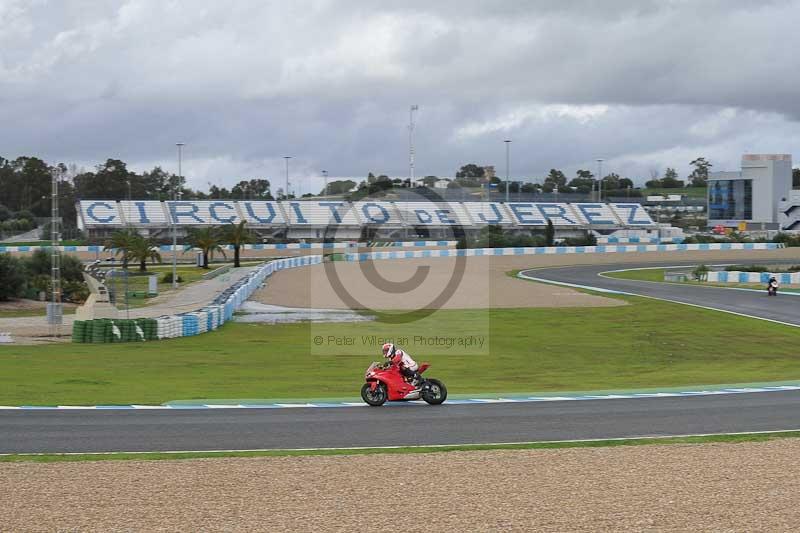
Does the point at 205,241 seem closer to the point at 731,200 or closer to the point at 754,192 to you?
the point at 754,192

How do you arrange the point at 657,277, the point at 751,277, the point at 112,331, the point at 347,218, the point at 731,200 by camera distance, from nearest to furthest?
the point at 112,331
the point at 751,277
the point at 657,277
the point at 347,218
the point at 731,200

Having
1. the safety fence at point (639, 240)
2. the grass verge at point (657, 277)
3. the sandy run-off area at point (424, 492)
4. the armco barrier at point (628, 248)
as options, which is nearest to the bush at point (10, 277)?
the grass verge at point (657, 277)

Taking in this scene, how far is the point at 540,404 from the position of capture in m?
20.9

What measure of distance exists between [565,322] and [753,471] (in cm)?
2963

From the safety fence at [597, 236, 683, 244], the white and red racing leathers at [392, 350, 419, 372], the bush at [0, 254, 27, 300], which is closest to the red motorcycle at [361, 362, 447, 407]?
the white and red racing leathers at [392, 350, 419, 372]

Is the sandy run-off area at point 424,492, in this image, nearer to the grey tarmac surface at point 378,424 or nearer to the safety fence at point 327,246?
the grey tarmac surface at point 378,424

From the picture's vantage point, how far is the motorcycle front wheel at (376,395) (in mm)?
20484

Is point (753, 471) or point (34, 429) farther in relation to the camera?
point (34, 429)

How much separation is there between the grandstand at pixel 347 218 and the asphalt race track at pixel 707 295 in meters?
56.7

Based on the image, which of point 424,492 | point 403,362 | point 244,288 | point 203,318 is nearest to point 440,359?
point 403,362

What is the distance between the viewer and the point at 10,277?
5628 centimetres

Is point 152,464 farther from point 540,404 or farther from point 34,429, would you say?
point 540,404

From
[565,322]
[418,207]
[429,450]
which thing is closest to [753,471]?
[429,450]

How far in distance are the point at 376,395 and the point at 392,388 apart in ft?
1.24
